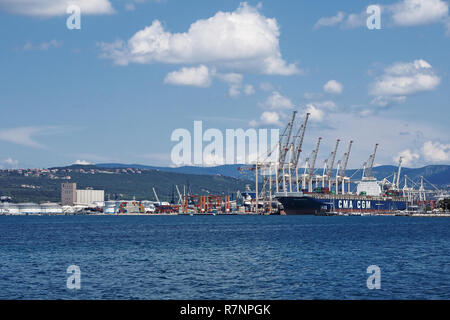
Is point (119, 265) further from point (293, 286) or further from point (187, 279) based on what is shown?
point (293, 286)

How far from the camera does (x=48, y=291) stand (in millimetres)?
36812

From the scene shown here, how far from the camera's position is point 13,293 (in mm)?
36094

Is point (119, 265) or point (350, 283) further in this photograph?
point (119, 265)

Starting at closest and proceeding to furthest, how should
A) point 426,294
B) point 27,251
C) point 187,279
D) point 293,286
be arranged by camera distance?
point 426,294
point 293,286
point 187,279
point 27,251

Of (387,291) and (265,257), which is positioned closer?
(387,291)

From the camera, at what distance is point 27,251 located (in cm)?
6581

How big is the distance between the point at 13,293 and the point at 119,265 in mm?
14515

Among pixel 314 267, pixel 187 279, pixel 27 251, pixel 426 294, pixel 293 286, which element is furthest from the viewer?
pixel 27 251
